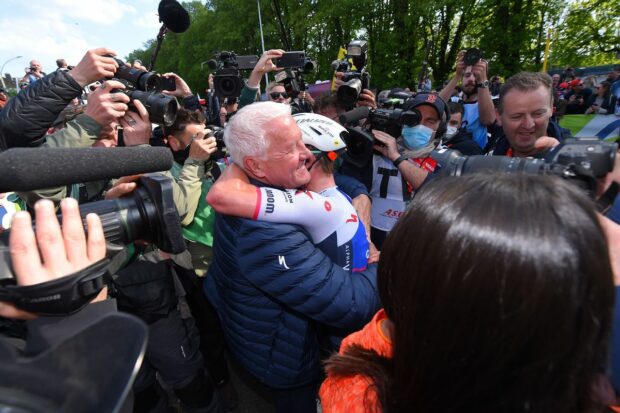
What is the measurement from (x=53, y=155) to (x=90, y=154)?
0.21 feet

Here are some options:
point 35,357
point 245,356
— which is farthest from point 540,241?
point 245,356

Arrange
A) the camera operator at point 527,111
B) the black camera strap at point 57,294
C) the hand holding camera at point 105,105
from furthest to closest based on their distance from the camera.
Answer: the camera operator at point 527,111 < the hand holding camera at point 105,105 < the black camera strap at point 57,294

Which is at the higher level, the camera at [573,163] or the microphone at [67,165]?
the microphone at [67,165]

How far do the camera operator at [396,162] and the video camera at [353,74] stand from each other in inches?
21.0

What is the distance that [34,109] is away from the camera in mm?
1758

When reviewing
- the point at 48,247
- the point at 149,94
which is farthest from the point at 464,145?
the point at 48,247

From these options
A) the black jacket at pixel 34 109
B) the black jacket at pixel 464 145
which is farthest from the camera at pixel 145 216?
the black jacket at pixel 464 145

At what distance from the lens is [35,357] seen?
1.64ft

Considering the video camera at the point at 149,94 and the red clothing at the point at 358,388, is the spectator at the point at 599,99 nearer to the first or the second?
the video camera at the point at 149,94

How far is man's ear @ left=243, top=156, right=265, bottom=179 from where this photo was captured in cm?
170

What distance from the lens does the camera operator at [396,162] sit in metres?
2.71

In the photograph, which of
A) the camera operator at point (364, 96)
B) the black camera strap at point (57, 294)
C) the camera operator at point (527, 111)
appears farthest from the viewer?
the camera operator at point (364, 96)

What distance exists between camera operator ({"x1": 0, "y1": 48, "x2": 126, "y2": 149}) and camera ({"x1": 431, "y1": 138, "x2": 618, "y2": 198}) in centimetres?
189

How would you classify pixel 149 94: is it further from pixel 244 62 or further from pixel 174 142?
pixel 244 62
